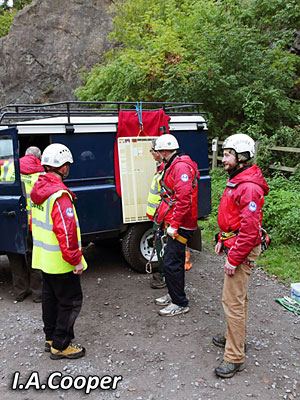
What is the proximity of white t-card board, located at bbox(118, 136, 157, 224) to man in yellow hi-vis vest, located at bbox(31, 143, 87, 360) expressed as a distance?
188cm

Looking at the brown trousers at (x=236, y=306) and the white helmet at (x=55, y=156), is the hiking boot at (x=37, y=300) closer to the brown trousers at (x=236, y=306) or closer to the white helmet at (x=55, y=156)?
the white helmet at (x=55, y=156)

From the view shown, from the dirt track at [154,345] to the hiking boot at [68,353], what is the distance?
1.8 inches

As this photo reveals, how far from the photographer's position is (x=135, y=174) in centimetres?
527

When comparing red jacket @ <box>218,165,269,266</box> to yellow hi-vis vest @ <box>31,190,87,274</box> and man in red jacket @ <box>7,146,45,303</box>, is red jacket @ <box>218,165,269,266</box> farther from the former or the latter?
man in red jacket @ <box>7,146,45,303</box>

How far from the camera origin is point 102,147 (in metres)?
5.06

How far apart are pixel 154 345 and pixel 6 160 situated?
2819 millimetres

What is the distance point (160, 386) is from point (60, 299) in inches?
45.9

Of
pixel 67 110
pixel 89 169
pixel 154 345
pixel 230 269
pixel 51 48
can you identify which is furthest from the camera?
pixel 51 48

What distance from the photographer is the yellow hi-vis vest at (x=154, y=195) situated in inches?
189

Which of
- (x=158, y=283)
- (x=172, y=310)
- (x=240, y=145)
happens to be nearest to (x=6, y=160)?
(x=158, y=283)

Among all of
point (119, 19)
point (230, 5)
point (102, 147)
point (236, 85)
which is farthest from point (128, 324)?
point (119, 19)

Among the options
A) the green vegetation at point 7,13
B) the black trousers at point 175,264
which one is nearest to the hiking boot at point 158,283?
the black trousers at point 175,264

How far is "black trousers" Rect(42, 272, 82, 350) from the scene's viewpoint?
3367 millimetres

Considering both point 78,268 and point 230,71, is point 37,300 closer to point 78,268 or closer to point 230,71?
point 78,268
